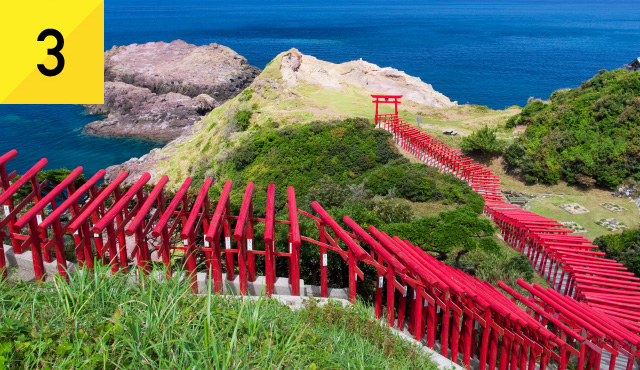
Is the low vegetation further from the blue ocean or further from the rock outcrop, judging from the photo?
the rock outcrop

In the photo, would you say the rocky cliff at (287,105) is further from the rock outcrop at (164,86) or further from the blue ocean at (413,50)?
the rock outcrop at (164,86)

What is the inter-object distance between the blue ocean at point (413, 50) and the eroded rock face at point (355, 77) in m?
18.1

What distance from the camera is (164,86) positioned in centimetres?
6631

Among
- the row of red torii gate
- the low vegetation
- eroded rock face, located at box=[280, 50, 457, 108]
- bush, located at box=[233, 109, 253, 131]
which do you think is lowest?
the low vegetation

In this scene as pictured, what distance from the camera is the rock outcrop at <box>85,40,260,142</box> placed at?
55.3 meters

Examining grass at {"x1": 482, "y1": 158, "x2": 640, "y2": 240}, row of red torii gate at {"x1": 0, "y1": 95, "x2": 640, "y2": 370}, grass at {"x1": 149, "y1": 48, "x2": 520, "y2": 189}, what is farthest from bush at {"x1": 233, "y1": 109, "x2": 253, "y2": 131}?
row of red torii gate at {"x1": 0, "y1": 95, "x2": 640, "y2": 370}

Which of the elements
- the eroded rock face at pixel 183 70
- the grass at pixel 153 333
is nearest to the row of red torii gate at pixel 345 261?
the grass at pixel 153 333

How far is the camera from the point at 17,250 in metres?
7.83

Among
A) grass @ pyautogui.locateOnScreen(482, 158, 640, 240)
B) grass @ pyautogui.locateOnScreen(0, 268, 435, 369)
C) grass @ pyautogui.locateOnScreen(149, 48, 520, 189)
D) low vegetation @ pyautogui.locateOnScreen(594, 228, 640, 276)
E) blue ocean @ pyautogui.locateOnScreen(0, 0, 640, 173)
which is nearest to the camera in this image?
grass @ pyautogui.locateOnScreen(0, 268, 435, 369)

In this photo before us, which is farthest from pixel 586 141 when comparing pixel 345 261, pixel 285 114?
pixel 345 261

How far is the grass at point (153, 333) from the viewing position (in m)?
4.46

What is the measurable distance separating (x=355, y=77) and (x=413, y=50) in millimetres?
68017

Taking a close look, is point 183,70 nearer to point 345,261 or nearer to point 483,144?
point 483,144

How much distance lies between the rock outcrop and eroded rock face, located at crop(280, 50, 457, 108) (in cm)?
1441
